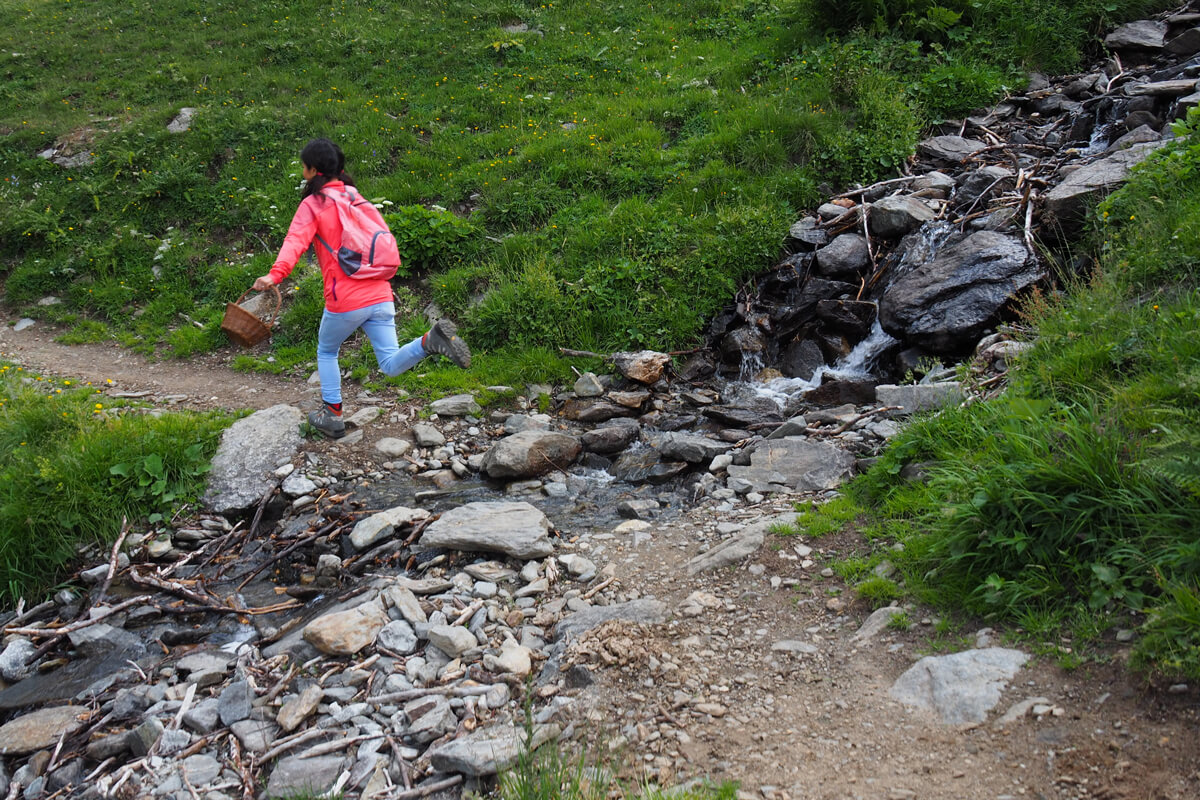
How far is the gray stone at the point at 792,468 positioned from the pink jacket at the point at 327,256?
3489mm

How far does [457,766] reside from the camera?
3.32m

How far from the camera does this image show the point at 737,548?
4902 millimetres

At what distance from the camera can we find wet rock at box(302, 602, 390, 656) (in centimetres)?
445

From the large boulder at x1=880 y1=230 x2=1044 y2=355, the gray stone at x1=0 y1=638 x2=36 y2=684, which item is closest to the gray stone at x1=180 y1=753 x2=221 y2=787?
the gray stone at x1=0 y1=638 x2=36 y2=684

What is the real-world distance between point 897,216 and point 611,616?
667 centimetres

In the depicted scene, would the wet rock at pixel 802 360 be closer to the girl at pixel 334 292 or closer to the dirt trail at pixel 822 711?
the girl at pixel 334 292

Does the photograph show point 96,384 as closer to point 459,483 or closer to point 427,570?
point 459,483

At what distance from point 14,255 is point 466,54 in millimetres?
8518

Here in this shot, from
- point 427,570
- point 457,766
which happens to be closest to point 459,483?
point 427,570

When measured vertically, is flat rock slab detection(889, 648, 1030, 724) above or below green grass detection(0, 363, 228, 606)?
above

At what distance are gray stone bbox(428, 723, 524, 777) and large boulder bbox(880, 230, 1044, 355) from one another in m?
5.89

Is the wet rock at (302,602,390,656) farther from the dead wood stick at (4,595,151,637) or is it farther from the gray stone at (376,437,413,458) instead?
the gray stone at (376,437,413,458)

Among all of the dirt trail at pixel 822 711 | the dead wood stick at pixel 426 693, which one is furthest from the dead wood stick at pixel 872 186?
the dead wood stick at pixel 426 693

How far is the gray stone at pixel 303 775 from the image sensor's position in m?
3.47
